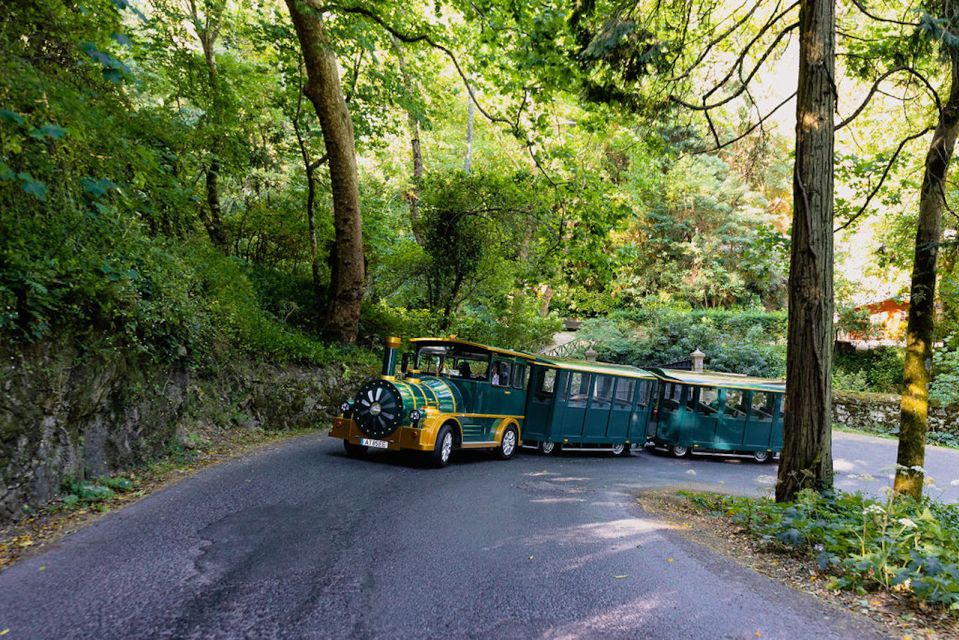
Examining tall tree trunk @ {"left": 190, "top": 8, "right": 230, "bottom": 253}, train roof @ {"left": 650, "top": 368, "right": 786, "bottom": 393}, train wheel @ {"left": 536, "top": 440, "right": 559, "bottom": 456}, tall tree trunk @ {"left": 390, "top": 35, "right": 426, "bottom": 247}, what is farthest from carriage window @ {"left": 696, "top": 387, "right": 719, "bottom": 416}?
tall tree trunk @ {"left": 190, "top": 8, "right": 230, "bottom": 253}

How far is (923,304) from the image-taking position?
8359 mm

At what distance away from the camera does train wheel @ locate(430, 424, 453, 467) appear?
9102 millimetres

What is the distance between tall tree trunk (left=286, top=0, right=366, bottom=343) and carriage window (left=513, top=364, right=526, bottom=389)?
14.7 feet

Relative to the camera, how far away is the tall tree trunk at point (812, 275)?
21.5 ft

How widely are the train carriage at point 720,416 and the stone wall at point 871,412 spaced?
9.31 metres

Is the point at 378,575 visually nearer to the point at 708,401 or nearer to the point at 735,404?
the point at 708,401

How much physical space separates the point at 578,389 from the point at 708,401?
489 cm

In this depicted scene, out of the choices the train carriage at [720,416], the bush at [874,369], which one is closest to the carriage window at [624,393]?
the train carriage at [720,416]

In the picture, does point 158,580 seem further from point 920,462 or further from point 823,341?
point 920,462

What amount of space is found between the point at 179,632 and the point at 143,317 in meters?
4.65

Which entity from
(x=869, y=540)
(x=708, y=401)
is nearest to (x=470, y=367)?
(x=869, y=540)

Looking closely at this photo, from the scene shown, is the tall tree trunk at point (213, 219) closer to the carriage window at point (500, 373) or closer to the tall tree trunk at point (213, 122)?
the tall tree trunk at point (213, 122)

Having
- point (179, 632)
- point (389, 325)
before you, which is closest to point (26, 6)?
point (179, 632)

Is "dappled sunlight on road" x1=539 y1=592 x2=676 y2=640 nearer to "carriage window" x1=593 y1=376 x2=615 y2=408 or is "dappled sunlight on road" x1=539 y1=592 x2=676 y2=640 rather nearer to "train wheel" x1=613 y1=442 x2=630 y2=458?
"carriage window" x1=593 y1=376 x2=615 y2=408
